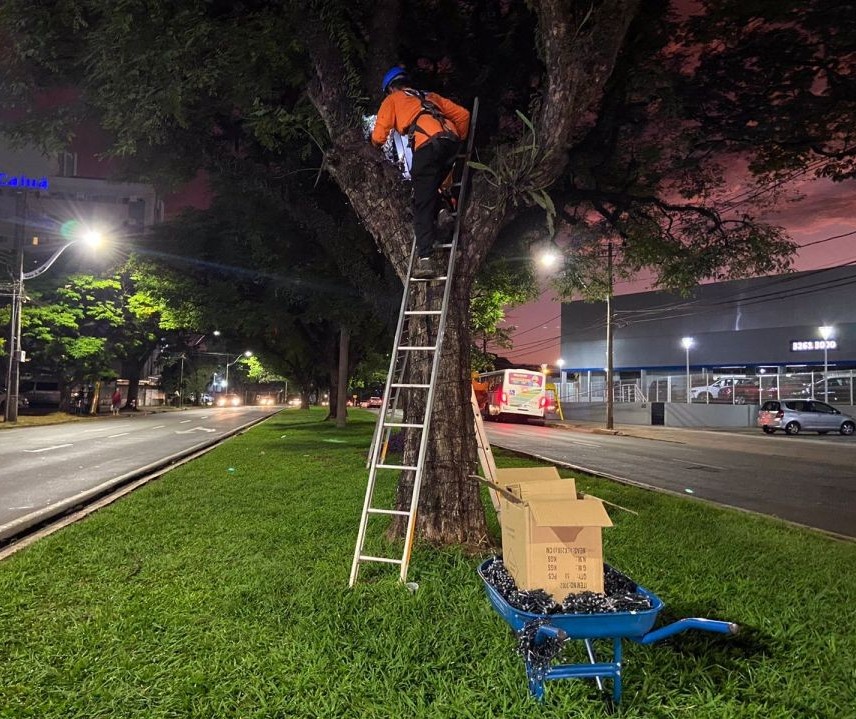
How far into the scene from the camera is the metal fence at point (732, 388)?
33878 mm

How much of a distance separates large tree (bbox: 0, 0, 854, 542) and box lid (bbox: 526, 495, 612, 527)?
6.89 feet

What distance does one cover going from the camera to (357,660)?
3242mm

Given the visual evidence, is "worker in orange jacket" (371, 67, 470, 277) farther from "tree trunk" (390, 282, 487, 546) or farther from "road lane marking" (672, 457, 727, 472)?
"road lane marking" (672, 457, 727, 472)

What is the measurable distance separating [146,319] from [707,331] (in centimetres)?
4137


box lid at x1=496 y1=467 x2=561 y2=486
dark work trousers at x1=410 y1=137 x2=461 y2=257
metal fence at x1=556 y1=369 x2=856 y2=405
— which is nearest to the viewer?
box lid at x1=496 y1=467 x2=561 y2=486

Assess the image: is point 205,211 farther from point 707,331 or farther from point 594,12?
point 707,331

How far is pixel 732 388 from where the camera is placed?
38438mm

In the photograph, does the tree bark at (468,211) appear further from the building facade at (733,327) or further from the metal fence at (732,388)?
the metal fence at (732,388)

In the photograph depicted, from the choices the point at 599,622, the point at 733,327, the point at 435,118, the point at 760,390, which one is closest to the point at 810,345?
the point at 733,327

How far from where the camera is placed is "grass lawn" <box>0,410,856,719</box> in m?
2.91

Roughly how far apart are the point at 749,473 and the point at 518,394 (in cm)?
2391

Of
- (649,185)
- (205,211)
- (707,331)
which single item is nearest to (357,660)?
(649,185)

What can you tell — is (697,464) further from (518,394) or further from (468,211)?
(518,394)

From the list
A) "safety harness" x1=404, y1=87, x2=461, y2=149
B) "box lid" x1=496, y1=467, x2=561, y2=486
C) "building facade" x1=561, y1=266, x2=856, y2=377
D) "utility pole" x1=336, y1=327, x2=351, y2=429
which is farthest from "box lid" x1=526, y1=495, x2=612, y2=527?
"building facade" x1=561, y1=266, x2=856, y2=377
